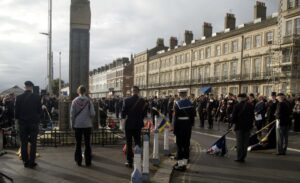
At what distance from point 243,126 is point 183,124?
221cm

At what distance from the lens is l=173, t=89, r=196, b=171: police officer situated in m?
8.45

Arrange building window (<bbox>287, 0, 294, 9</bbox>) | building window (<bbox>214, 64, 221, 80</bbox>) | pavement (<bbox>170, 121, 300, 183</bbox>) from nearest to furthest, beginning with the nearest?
pavement (<bbox>170, 121, 300, 183</bbox>), building window (<bbox>287, 0, 294, 9</bbox>), building window (<bbox>214, 64, 221, 80</bbox>)

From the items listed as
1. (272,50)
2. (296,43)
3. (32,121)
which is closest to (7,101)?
(32,121)

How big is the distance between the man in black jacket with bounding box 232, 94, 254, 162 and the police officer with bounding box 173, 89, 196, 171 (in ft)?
6.31

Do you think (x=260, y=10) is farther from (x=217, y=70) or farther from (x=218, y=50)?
(x=217, y=70)

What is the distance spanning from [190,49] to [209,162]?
60.0 meters

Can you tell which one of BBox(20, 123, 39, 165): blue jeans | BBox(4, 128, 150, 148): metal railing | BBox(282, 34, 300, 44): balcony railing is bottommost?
BBox(4, 128, 150, 148): metal railing

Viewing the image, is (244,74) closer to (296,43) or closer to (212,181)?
(296,43)

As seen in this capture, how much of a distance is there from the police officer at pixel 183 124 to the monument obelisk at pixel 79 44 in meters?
5.64

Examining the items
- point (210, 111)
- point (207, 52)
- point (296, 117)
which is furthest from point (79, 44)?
point (207, 52)

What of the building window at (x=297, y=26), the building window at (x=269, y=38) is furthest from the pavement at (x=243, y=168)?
the building window at (x=269, y=38)

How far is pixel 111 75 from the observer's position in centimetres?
11681

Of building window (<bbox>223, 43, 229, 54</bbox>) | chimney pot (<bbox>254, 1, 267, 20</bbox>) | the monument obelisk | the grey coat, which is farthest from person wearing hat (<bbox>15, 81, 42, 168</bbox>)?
building window (<bbox>223, 43, 229, 54</bbox>)

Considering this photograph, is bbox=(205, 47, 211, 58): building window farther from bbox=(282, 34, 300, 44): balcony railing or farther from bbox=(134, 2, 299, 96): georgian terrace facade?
bbox=(282, 34, 300, 44): balcony railing
